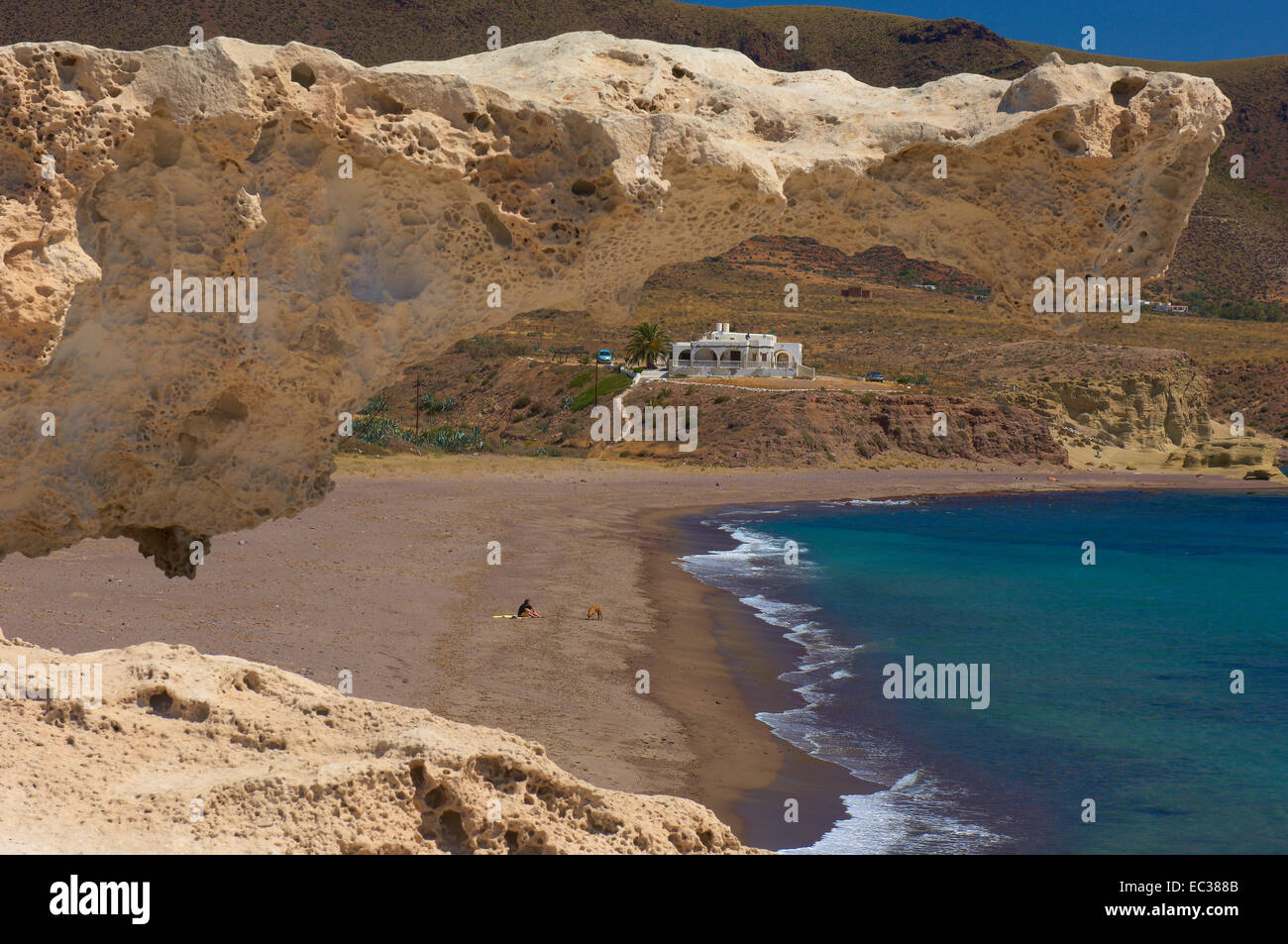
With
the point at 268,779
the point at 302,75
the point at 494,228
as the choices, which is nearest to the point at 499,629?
the point at 494,228

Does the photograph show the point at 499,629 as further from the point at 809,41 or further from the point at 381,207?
the point at 809,41

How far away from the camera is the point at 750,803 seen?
13.7m

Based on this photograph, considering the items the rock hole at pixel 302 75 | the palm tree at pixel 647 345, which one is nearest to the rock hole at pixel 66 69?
the rock hole at pixel 302 75

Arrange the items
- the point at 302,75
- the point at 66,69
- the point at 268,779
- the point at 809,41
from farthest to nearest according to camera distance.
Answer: the point at 809,41
the point at 302,75
the point at 66,69
the point at 268,779

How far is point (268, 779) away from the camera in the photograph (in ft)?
14.7

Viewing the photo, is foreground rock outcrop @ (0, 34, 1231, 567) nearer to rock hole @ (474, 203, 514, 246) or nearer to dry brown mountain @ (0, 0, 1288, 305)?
rock hole @ (474, 203, 514, 246)

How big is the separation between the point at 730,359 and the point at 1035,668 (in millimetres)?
39319

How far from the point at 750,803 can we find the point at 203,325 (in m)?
9.63

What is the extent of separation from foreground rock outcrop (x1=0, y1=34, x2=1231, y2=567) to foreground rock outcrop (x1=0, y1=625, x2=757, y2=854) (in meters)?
1.42

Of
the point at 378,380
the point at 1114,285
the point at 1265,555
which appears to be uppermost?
the point at 1114,285

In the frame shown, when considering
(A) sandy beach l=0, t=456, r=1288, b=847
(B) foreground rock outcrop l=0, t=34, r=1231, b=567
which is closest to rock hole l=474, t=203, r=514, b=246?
(B) foreground rock outcrop l=0, t=34, r=1231, b=567

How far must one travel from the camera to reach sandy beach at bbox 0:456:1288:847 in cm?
1511
